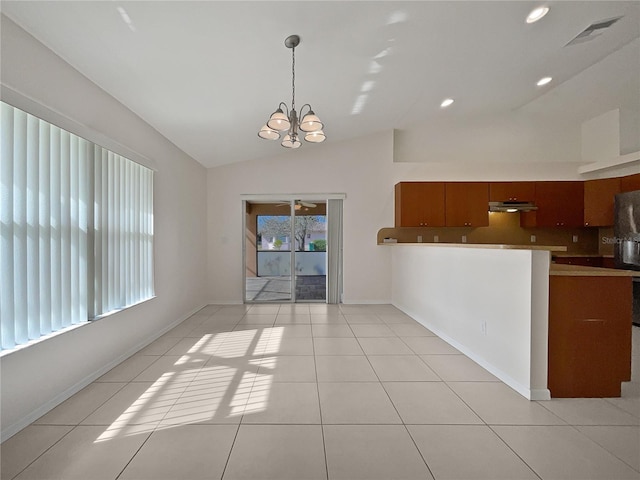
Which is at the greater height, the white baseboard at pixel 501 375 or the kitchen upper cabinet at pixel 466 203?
the kitchen upper cabinet at pixel 466 203

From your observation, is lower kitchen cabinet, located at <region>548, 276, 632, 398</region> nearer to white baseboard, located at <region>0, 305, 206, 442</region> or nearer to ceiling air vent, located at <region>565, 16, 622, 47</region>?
ceiling air vent, located at <region>565, 16, 622, 47</region>

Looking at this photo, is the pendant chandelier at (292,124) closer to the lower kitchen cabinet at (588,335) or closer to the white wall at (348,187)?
the lower kitchen cabinet at (588,335)

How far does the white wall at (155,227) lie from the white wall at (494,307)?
146 inches

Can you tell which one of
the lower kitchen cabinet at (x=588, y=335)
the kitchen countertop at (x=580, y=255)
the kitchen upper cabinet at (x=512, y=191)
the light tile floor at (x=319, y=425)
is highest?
the kitchen upper cabinet at (x=512, y=191)

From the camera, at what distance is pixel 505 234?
5945 millimetres

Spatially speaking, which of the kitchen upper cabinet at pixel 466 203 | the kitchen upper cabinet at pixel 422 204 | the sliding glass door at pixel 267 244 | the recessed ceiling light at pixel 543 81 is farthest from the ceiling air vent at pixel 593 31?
the sliding glass door at pixel 267 244

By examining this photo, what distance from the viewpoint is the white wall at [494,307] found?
7.51 feet

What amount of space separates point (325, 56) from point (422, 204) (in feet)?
11.0

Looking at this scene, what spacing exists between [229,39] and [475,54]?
2.93 meters

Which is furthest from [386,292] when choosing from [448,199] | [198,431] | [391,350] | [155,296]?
[198,431]

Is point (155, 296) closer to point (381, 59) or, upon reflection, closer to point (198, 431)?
point (198, 431)

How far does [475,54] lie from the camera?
351 centimetres

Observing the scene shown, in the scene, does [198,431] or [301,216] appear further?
[301,216]

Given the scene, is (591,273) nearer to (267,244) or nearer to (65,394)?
(65,394)
